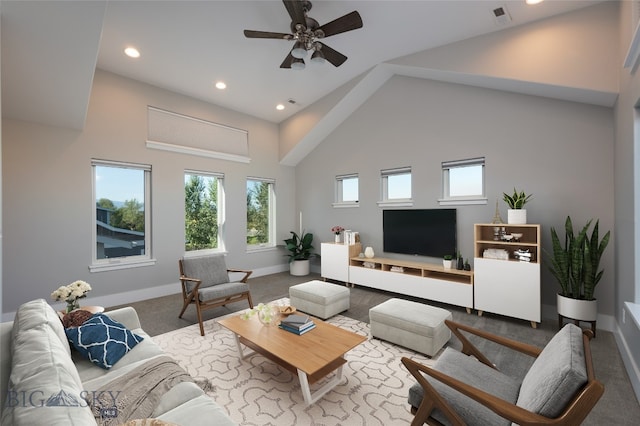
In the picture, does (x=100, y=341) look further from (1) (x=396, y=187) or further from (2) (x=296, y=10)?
(1) (x=396, y=187)

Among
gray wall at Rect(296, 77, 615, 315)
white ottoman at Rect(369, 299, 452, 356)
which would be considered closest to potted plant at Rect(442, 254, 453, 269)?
gray wall at Rect(296, 77, 615, 315)

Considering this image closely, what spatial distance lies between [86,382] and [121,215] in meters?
3.45

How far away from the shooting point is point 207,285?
3.74m

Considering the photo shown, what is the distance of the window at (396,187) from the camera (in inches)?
190

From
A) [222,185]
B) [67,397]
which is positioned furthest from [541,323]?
[222,185]

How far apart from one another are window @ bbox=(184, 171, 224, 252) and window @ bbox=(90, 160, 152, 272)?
2.13 feet

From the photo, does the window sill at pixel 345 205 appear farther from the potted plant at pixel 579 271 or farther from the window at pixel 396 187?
the potted plant at pixel 579 271

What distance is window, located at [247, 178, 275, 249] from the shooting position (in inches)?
236

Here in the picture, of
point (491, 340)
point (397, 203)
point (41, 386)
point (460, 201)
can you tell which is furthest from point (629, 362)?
point (41, 386)

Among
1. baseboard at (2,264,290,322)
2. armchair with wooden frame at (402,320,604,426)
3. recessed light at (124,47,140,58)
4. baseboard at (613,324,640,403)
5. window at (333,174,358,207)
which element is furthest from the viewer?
window at (333,174,358,207)

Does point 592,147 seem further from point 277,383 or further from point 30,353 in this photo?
point 30,353

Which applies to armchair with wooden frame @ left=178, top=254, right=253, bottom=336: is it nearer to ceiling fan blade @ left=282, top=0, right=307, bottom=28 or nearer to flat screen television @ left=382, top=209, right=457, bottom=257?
flat screen television @ left=382, top=209, right=457, bottom=257

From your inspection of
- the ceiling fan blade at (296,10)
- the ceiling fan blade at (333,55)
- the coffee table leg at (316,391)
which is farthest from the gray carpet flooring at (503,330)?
the ceiling fan blade at (296,10)

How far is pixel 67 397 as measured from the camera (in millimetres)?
901
